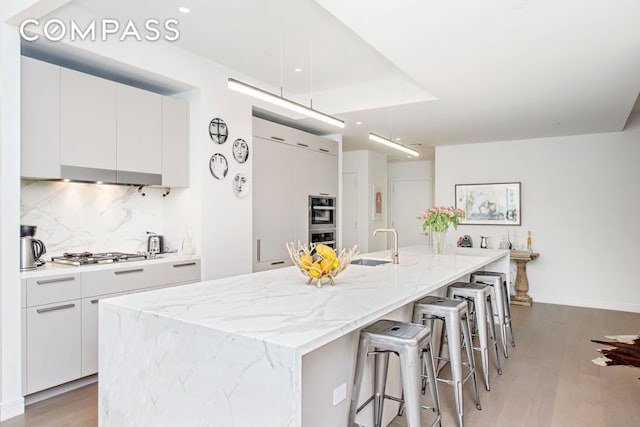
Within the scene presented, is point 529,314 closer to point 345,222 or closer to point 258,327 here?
point 345,222

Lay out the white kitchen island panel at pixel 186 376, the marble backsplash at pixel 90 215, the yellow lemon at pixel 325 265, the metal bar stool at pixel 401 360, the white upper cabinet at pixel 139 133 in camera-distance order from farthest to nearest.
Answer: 1. the white upper cabinet at pixel 139 133
2. the marble backsplash at pixel 90 215
3. the yellow lemon at pixel 325 265
4. the metal bar stool at pixel 401 360
5. the white kitchen island panel at pixel 186 376

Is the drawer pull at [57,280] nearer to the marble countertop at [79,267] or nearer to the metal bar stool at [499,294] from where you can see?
the marble countertop at [79,267]

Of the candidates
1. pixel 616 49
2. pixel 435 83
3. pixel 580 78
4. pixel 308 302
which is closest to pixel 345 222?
pixel 435 83

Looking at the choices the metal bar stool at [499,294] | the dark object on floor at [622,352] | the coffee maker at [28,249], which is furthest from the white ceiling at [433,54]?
the dark object on floor at [622,352]

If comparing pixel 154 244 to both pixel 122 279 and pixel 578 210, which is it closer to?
pixel 122 279

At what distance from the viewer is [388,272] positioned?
3.09m

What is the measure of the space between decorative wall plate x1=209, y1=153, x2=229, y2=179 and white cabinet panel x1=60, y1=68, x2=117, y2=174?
954mm

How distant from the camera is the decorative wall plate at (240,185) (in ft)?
→ 14.8

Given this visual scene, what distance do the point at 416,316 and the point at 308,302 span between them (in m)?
1.05

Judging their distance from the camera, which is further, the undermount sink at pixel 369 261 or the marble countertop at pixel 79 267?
the undermount sink at pixel 369 261

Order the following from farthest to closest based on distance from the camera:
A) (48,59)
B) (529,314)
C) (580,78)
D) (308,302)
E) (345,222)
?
(345,222) < (529,314) < (580,78) < (48,59) < (308,302)

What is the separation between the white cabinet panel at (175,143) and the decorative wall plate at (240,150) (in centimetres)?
53

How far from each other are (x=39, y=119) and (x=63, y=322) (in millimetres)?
1489

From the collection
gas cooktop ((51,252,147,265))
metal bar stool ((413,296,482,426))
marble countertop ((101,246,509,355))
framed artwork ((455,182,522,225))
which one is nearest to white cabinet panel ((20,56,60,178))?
gas cooktop ((51,252,147,265))
